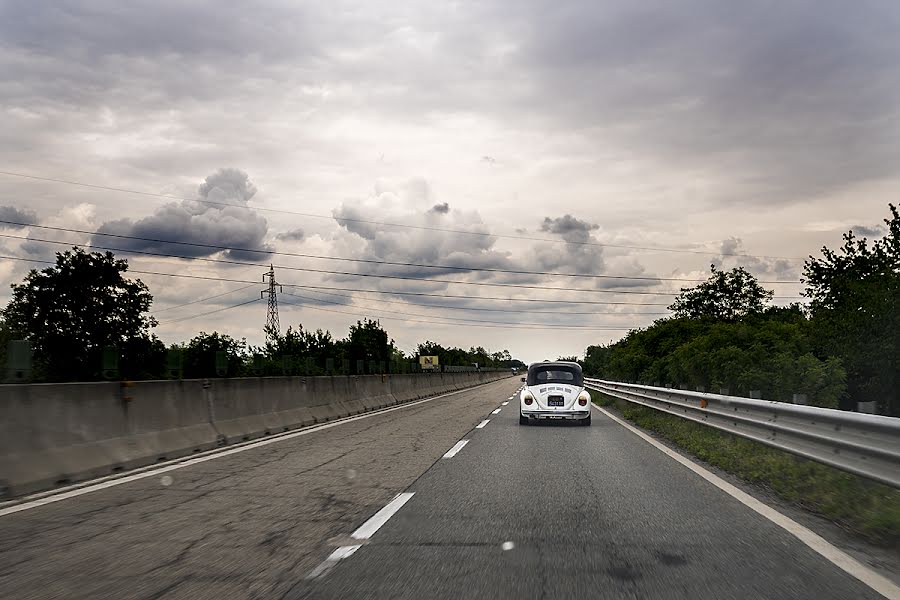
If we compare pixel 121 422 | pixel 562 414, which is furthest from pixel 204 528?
pixel 562 414

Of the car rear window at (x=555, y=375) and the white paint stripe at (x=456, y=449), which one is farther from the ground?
the car rear window at (x=555, y=375)

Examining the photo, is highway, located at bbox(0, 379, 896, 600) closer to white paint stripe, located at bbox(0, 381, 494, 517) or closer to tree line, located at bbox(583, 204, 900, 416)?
white paint stripe, located at bbox(0, 381, 494, 517)

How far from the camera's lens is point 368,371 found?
101 feet

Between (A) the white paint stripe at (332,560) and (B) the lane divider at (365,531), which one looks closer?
(A) the white paint stripe at (332,560)

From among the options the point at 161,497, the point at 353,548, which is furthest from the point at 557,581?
the point at 161,497

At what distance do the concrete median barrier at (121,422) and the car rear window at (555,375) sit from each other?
530 cm

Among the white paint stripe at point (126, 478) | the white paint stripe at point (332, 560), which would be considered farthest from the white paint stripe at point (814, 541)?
the white paint stripe at point (126, 478)

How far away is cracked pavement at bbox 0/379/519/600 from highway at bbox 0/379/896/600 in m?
0.02

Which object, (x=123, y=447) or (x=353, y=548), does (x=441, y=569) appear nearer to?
(x=353, y=548)

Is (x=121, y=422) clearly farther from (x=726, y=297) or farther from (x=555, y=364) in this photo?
(x=726, y=297)

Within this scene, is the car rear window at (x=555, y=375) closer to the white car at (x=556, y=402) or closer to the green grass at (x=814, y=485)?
the white car at (x=556, y=402)

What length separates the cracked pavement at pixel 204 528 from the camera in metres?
4.60

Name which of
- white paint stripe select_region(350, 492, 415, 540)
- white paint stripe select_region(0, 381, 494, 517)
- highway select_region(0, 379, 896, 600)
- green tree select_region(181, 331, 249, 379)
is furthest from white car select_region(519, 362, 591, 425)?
green tree select_region(181, 331, 249, 379)

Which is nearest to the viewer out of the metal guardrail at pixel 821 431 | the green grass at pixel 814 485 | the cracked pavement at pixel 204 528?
the cracked pavement at pixel 204 528
